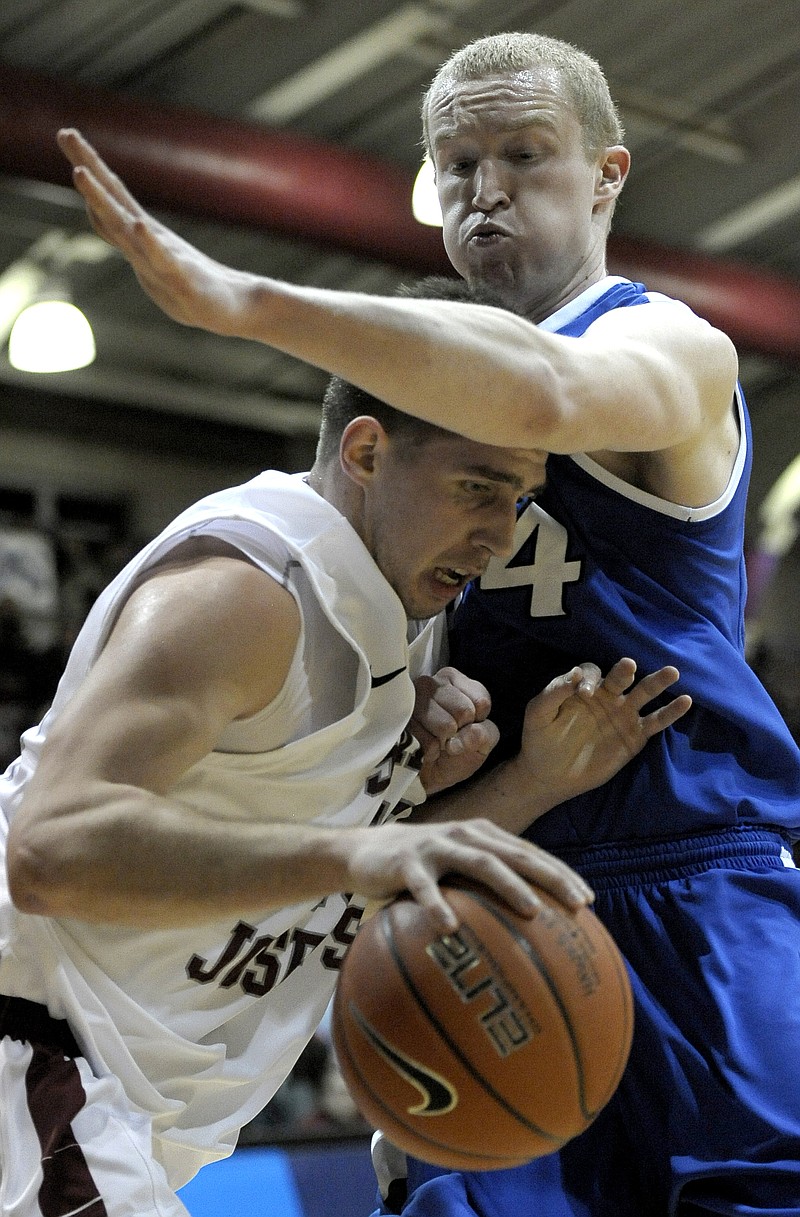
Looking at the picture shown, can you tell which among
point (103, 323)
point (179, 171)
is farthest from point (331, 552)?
point (103, 323)

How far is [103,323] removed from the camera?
12.2 m

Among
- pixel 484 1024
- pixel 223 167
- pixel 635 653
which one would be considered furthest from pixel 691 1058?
pixel 223 167

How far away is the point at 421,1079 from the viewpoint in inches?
82.0

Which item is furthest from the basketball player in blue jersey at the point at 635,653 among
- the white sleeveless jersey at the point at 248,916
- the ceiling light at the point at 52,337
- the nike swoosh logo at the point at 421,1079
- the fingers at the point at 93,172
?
the ceiling light at the point at 52,337

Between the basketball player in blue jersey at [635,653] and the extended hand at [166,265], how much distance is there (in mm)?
478

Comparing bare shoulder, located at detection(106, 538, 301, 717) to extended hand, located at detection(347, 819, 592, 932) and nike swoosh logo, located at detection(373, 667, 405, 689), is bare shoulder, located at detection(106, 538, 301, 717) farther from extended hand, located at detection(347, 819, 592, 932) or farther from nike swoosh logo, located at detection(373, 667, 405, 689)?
extended hand, located at detection(347, 819, 592, 932)

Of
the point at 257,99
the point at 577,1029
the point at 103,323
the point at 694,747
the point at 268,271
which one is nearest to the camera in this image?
the point at 577,1029

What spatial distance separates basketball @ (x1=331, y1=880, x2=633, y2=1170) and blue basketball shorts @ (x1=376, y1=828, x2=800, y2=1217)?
609 mm

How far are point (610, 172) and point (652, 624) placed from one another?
980mm

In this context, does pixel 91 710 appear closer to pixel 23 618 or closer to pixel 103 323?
pixel 23 618

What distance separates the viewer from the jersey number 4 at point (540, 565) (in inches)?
115

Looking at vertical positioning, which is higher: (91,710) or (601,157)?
(601,157)

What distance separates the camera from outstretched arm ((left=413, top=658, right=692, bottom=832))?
288 centimetres

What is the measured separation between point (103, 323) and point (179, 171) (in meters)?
3.78
